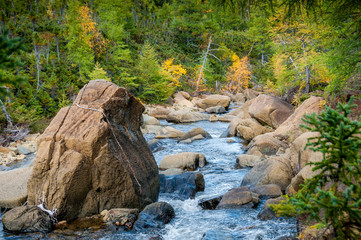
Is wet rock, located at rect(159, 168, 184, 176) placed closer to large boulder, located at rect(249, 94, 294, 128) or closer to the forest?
the forest

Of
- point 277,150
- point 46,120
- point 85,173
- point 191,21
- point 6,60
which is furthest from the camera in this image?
point 191,21

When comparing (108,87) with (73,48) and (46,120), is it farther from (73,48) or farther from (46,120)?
(73,48)

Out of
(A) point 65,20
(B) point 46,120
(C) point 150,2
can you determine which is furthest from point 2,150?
(C) point 150,2

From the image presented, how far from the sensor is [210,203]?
7074 mm

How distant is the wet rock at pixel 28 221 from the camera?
5.42 meters

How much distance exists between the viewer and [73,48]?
81.5ft

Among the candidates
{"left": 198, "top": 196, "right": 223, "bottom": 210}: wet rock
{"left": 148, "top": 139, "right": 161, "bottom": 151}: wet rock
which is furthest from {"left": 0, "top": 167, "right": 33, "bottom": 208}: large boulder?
{"left": 148, "top": 139, "right": 161, "bottom": 151}: wet rock

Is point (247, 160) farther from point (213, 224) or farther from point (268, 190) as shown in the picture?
point (213, 224)

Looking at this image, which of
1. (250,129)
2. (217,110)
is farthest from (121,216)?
(217,110)

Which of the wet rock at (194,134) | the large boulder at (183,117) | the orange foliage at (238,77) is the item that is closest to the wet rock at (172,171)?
the wet rock at (194,134)

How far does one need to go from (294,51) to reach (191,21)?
111 ft

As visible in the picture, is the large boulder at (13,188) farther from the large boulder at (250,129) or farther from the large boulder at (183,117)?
the large boulder at (183,117)

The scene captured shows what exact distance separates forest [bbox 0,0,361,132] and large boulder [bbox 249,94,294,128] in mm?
769

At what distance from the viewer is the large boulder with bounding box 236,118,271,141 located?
1459cm
